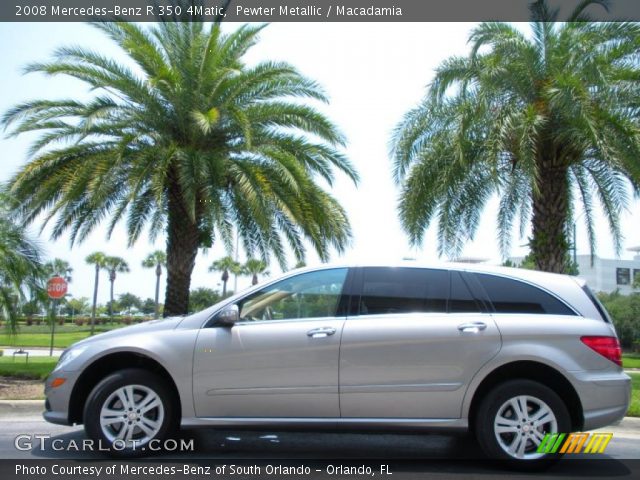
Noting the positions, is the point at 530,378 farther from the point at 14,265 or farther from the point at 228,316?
the point at 14,265

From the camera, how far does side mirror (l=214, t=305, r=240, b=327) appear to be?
5.70 metres

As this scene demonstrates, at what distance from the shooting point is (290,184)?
41.4ft

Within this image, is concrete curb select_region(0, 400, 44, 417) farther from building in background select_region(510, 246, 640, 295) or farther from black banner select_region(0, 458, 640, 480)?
building in background select_region(510, 246, 640, 295)

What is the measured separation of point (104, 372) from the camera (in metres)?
5.91

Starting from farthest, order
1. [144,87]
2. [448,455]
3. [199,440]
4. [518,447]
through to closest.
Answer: [144,87], [199,440], [448,455], [518,447]

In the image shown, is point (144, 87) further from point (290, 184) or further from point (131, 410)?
point (131, 410)

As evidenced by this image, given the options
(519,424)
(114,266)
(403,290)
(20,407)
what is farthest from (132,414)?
(114,266)

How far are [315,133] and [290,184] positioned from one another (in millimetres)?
1944

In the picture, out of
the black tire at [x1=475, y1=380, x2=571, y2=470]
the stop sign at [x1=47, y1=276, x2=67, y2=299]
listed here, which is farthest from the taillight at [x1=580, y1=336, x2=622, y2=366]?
the stop sign at [x1=47, y1=276, x2=67, y2=299]

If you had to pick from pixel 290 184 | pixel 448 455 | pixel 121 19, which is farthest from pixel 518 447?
pixel 121 19

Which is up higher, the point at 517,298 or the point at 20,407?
the point at 517,298

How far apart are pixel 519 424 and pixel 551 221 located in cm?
840

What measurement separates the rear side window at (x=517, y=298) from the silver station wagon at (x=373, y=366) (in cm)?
1

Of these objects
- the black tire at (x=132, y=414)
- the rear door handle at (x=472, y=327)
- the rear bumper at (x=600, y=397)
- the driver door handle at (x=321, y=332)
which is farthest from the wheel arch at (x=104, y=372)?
the rear bumper at (x=600, y=397)
